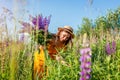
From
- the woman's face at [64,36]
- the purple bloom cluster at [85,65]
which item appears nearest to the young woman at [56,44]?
the woman's face at [64,36]

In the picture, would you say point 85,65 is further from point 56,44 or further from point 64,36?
point 64,36

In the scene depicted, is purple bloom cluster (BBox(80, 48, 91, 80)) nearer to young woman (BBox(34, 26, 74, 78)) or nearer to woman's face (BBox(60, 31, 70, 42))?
young woman (BBox(34, 26, 74, 78))

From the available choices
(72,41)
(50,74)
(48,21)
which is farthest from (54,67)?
(72,41)

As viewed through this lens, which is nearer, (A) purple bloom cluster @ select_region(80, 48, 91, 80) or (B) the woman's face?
(A) purple bloom cluster @ select_region(80, 48, 91, 80)

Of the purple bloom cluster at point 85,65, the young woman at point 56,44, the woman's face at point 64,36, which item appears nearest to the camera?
the purple bloom cluster at point 85,65

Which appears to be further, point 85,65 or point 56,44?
point 56,44

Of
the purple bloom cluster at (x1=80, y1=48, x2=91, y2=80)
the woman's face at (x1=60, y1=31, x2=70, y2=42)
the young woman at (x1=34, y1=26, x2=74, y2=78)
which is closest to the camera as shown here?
the purple bloom cluster at (x1=80, y1=48, x2=91, y2=80)

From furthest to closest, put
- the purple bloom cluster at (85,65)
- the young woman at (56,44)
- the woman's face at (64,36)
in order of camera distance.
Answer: the woman's face at (64,36) → the young woman at (56,44) → the purple bloom cluster at (85,65)

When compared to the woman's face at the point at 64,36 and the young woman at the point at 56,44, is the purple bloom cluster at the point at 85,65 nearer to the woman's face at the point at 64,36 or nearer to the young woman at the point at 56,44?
the young woman at the point at 56,44

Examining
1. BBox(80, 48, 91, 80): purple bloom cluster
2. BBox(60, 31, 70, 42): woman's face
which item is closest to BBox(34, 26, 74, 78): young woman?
BBox(60, 31, 70, 42): woman's face

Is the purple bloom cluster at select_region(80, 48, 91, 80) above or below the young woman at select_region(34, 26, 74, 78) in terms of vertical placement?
below

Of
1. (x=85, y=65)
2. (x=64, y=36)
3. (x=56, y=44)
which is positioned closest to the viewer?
(x=85, y=65)

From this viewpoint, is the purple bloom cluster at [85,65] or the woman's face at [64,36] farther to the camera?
the woman's face at [64,36]

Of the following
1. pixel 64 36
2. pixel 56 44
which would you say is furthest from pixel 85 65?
pixel 64 36
